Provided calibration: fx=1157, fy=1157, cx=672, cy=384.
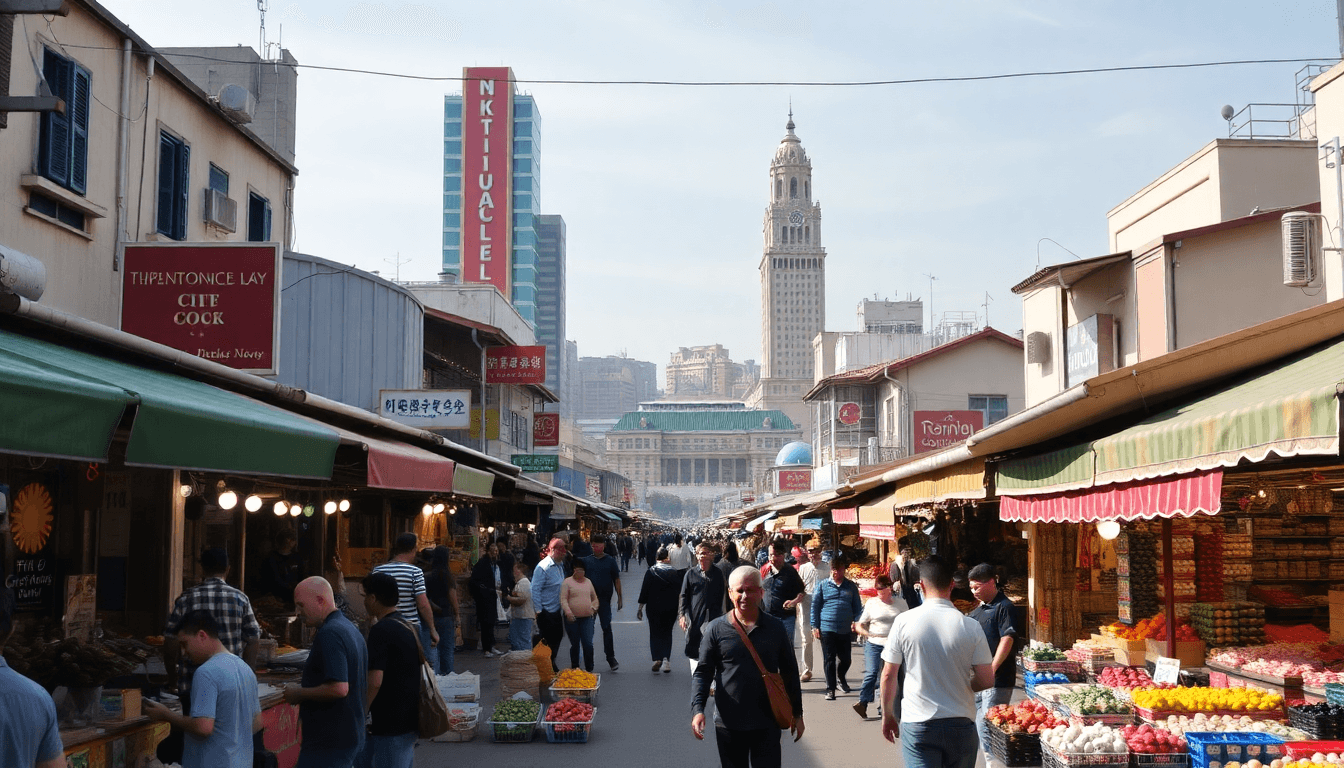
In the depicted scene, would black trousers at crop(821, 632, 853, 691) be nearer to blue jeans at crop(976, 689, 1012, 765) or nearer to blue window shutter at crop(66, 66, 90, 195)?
blue jeans at crop(976, 689, 1012, 765)

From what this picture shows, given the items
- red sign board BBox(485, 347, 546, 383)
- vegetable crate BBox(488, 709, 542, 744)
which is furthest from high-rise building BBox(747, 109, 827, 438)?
vegetable crate BBox(488, 709, 542, 744)

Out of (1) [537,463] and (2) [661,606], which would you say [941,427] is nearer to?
(1) [537,463]

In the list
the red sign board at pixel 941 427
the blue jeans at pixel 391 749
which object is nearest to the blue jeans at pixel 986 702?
the blue jeans at pixel 391 749

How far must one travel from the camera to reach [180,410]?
501 centimetres

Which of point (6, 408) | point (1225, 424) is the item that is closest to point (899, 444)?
point (1225, 424)

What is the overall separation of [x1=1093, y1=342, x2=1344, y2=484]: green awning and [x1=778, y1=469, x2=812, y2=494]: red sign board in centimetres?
4649

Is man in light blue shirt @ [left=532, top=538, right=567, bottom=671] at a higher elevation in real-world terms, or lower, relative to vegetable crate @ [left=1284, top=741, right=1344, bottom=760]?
higher

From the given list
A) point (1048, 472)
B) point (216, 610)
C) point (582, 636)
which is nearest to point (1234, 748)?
point (1048, 472)

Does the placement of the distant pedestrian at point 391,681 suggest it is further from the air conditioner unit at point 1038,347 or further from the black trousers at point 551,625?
the air conditioner unit at point 1038,347

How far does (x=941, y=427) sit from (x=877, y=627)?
24.8 meters

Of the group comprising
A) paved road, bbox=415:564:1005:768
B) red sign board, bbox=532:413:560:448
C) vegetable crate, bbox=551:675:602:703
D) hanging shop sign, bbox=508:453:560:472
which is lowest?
paved road, bbox=415:564:1005:768

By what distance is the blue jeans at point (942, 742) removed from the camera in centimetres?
596

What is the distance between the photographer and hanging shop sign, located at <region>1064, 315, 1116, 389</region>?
19609 mm

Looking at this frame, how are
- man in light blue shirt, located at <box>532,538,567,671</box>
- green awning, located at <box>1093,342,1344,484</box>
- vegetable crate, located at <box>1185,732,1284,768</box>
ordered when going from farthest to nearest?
man in light blue shirt, located at <box>532,538,567,671</box>, vegetable crate, located at <box>1185,732,1284,768</box>, green awning, located at <box>1093,342,1344,484</box>
